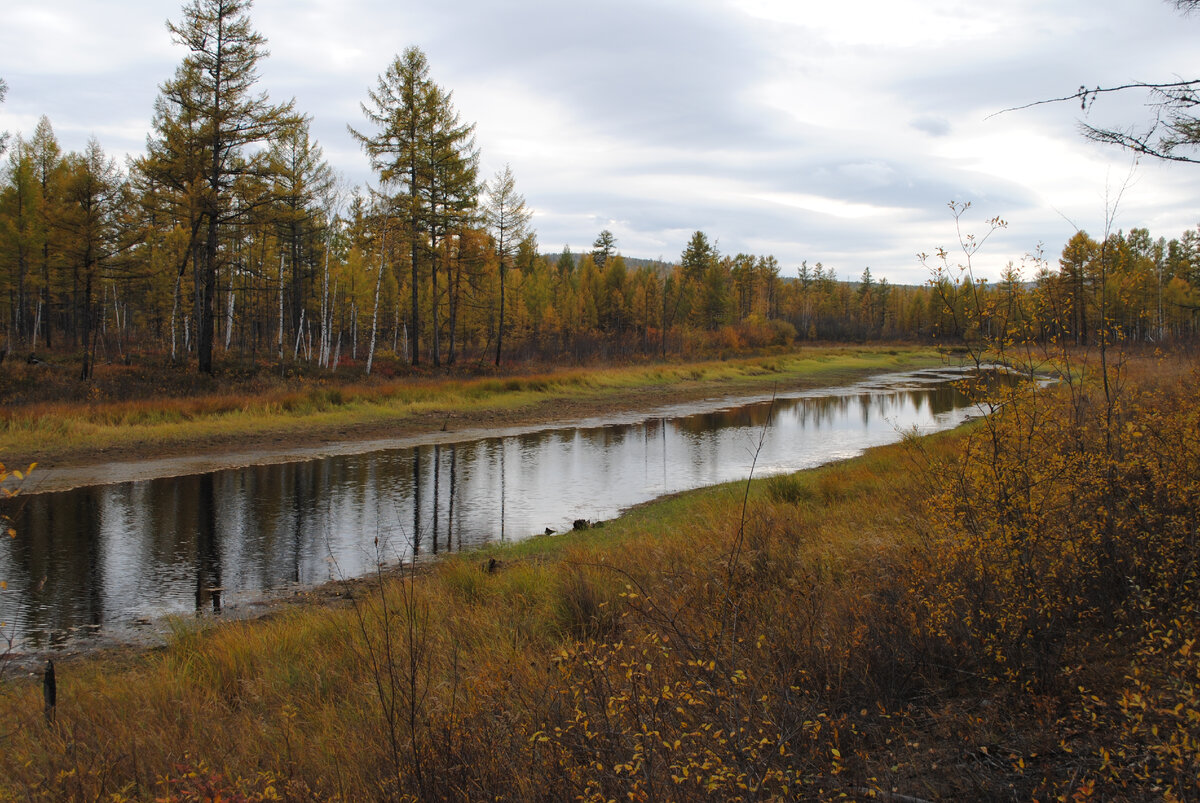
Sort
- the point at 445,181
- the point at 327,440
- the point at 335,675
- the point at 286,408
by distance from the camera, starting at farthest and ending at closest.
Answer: the point at 445,181 < the point at 286,408 < the point at 327,440 < the point at 335,675

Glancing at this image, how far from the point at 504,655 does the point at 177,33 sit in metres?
29.1

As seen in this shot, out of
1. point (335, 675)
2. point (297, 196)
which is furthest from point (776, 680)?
point (297, 196)

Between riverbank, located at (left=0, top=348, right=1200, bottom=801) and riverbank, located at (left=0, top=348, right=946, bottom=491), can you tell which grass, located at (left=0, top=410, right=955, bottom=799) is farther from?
riverbank, located at (left=0, top=348, right=946, bottom=491)

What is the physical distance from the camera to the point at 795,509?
931 centimetres

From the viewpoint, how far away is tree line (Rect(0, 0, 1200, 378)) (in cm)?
2494

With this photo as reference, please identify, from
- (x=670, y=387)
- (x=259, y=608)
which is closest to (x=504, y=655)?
(x=259, y=608)

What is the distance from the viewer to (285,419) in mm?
22250

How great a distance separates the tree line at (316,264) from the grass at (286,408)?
3938mm

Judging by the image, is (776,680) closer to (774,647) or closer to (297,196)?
(774,647)

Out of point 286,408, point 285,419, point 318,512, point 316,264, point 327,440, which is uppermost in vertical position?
point 316,264

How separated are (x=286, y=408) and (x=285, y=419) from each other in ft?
4.47

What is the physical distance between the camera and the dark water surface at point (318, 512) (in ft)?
28.3

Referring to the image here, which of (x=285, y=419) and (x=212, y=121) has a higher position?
(x=212, y=121)

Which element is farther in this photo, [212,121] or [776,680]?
[212,121]
